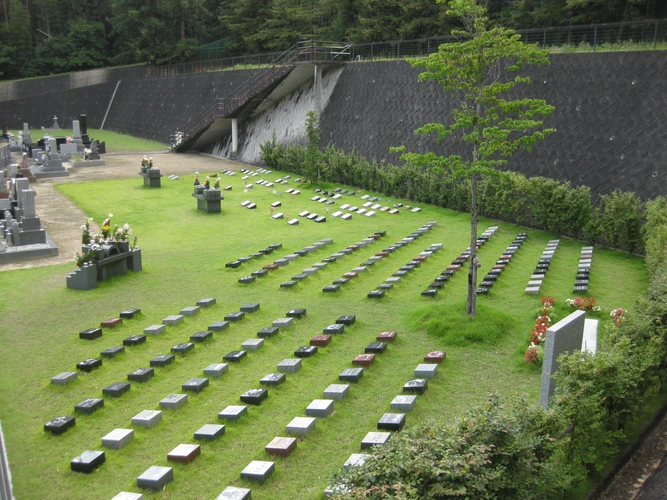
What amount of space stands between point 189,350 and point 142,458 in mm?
3239

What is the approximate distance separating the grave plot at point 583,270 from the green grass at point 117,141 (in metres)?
29.5

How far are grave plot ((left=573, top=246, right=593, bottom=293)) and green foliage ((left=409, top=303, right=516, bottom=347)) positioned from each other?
6.60ft

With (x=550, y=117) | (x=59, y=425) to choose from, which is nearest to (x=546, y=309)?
(x=59, y=425)

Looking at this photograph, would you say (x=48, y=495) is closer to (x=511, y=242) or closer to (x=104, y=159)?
(x=511, y=242)

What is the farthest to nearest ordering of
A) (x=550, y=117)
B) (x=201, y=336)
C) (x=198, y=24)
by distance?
(x=198, y=24) < (x=550, y=117) < (x=201, y=336)

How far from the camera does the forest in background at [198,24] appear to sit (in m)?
33.8

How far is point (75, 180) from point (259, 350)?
21.1 m

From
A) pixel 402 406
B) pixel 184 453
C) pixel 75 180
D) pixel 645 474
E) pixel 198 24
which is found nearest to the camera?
pixel 645 474

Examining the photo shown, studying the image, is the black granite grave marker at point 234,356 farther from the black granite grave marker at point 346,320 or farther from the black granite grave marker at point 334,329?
the black granite grave marker at point 346,320

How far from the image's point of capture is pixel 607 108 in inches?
758

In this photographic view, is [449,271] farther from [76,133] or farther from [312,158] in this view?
[76,133]

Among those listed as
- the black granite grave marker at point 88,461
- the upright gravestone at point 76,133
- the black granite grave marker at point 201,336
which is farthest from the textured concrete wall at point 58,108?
the black granite grave marker at point 88,461

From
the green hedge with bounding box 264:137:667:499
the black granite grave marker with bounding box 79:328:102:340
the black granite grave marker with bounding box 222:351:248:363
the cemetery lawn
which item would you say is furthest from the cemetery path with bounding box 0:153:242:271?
the green hedge with bounding box 264:137:667:499

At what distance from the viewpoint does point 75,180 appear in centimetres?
2905
